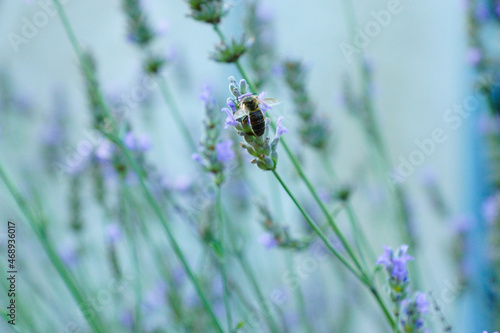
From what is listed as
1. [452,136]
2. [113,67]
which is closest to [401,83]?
[452,136]

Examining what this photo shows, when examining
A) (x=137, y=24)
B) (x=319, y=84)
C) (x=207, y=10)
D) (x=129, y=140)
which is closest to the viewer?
(x=207, y=10)

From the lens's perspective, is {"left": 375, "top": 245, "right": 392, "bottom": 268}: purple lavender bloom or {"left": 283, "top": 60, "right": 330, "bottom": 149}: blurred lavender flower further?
{"left": 283, "top": 60, "right": 330, "bottom": 149}: blurred lavender flower

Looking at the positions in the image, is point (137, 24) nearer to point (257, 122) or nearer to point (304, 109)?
point (304, 109)

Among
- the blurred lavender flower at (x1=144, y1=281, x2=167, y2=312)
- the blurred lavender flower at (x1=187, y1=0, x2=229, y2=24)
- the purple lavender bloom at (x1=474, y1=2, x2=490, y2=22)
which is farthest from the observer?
the blurred lavender flower at (x1=144, y1=281, x2=167, y2=312)

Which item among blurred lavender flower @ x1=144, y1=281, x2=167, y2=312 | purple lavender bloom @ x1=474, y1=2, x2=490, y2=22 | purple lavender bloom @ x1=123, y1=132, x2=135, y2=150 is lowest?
blurred lavender flower @ x1=144, y1=281, x2=167, y2=312

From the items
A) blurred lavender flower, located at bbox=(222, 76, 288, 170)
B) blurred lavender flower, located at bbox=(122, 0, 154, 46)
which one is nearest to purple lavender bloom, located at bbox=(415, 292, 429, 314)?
blurred lavender flower, located at bbox=(222, 76, 288, 170)

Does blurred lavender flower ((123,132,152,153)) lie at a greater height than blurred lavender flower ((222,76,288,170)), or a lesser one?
greater

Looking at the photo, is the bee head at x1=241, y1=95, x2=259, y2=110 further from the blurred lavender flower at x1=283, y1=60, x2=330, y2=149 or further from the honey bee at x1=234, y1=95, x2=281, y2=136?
the blurred lavender flower at x1=283, y1=60, x2=330, y2=149

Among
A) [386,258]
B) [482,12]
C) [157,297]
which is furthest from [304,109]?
[157,297]
